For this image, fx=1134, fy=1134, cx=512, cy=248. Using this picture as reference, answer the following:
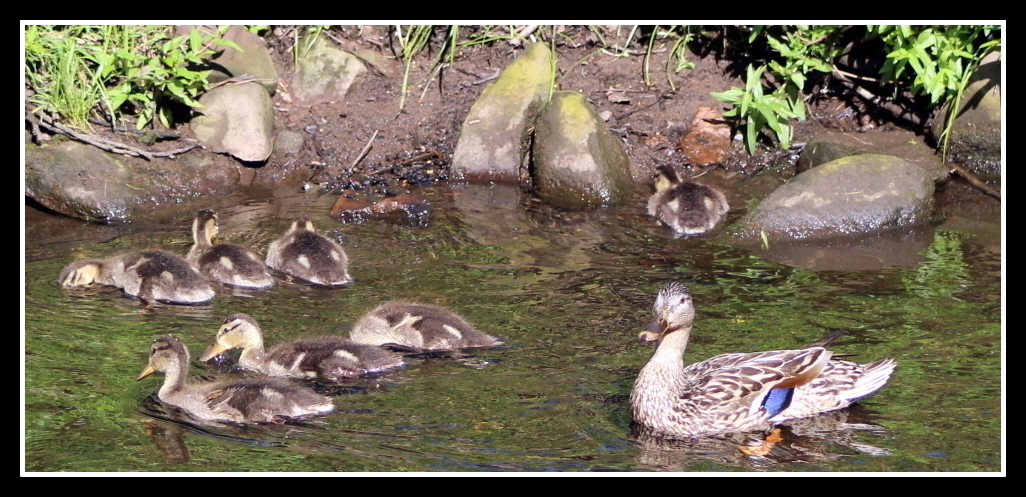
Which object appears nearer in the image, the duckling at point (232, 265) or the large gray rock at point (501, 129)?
the duckling at point (232, 265)

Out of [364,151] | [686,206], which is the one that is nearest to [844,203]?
[686,206]

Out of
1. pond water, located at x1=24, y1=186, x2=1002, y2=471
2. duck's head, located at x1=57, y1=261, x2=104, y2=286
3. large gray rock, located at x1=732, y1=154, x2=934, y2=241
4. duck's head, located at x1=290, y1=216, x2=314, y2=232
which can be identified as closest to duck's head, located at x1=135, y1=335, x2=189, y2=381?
pond water, located at x1=24, y1=186, x2=1002, y2=471

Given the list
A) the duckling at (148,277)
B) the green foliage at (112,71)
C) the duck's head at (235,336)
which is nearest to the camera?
the duck's head at (235,336)

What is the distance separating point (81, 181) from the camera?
30.9 ft

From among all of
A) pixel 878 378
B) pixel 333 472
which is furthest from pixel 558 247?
pixel 333 472

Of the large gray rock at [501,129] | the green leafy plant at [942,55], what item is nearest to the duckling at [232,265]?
the large gray rock at [501,129]

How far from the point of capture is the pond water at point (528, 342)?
5367 millimetres

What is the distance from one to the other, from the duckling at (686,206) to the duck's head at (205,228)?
11.5 feet

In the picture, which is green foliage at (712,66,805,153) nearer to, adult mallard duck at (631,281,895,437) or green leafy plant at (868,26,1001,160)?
green leafy plant at (868,26,1001,160)

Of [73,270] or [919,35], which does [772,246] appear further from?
[73,270]

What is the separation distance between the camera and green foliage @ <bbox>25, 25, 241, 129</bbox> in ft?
32.4

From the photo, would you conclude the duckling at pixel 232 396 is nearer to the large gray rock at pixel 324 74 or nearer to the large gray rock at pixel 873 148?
the large gray rock at pixel 324 74

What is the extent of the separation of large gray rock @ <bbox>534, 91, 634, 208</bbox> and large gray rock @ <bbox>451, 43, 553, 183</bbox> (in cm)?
28

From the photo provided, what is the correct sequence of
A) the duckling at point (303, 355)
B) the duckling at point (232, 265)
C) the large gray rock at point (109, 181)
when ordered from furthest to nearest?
1. the large gray rock at point (109, 181)
2. the duckling at point (232, 265)
3. the duckling at point (303, 355)
